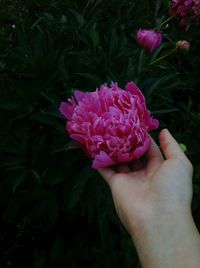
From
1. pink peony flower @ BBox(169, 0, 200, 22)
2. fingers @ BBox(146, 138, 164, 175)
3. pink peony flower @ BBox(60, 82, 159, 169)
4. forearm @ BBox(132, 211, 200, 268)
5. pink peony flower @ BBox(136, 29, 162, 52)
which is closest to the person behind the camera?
forearm @ BBox(132, 211, 200, 268)

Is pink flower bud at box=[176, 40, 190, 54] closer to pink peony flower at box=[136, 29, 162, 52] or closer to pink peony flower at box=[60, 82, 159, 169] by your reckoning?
pink peony flower at box=[136, 29, 162, 52]

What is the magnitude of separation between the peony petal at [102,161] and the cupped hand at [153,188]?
8 cm

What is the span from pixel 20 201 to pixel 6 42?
2.33ft

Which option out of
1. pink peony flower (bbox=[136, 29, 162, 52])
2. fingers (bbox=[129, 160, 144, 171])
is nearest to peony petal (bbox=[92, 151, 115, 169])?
fingers (bbox=[129, 160, 144, 171])

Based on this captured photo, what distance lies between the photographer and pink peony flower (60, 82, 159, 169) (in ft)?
4.27

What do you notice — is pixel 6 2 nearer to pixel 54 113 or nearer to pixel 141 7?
pixel 141 7

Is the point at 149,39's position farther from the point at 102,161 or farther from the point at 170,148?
the point at 102,161

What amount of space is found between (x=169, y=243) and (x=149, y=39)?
3.04 feet

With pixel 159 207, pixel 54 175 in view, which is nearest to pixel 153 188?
pixel 159 207

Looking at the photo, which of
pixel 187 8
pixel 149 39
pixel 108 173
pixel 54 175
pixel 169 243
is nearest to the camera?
pixel 169 243

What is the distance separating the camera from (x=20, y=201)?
1894 millimetres

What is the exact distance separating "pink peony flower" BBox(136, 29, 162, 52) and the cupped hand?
1.88ft

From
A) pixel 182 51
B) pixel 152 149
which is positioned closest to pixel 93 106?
pixel 152 149

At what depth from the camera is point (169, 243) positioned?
4.03ft
